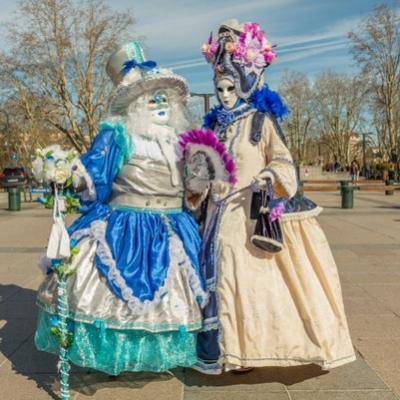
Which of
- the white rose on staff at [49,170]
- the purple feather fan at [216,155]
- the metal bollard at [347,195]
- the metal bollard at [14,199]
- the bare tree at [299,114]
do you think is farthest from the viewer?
the bare tree at [299,114]

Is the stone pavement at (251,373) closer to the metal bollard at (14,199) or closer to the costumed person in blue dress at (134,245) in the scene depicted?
the costumed person in blue dress at (134,245)

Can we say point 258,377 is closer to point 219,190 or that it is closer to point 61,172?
point 219,190

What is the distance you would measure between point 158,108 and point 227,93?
0.43 meters

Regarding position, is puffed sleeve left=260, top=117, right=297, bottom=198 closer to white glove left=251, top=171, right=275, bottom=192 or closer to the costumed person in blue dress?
white glove left=251, top=171, right=275, bottom=192

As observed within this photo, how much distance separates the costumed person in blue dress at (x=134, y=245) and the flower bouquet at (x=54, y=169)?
3.8 inches

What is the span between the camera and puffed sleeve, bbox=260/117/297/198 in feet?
10.7

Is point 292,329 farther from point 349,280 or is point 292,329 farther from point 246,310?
point 349,280

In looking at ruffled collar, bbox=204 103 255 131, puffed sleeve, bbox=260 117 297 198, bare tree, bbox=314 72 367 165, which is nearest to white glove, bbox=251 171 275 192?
puffed sleeve, bbox=260 117 297 198

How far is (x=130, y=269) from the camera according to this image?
125 inches

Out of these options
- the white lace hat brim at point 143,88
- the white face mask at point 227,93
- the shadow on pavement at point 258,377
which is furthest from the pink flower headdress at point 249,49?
the shadow on pavement at point 258,377

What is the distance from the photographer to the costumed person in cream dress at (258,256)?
3238 mm

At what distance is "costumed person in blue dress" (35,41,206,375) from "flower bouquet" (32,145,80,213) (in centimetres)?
10

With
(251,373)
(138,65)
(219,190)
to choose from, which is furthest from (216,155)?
(251,373)

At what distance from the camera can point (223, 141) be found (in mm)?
3531
